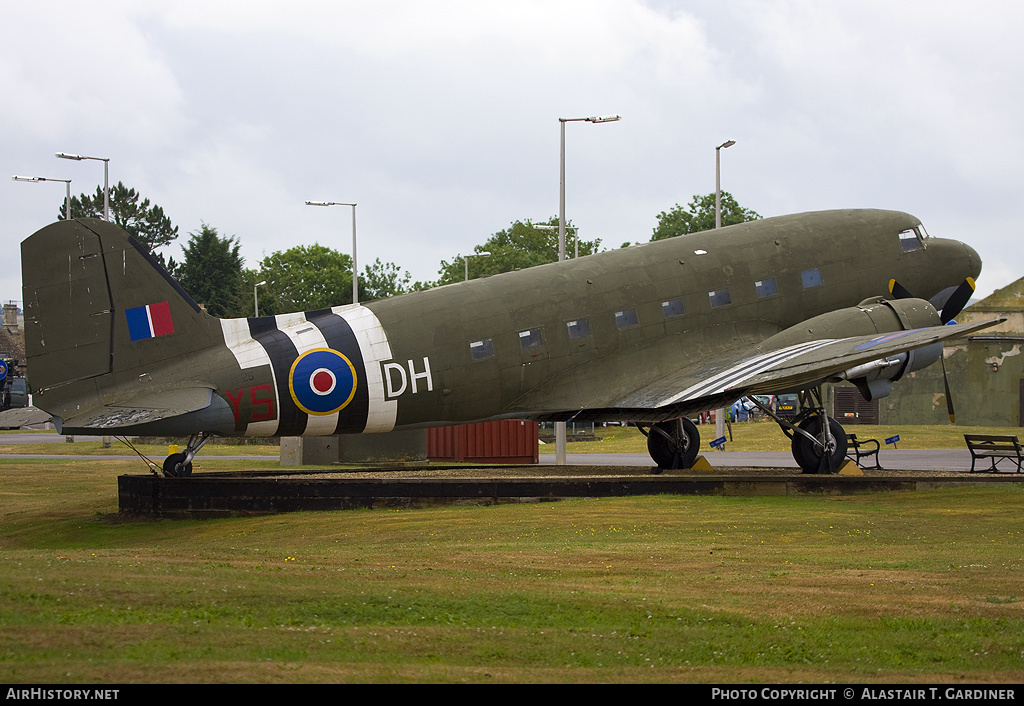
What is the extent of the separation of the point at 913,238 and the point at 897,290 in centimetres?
161

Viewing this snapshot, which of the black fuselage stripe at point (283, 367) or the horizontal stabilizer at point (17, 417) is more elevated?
the black fuselage stripe at point (283, 367)

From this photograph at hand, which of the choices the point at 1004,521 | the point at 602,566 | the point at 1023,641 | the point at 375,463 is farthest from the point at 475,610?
the point at 375,463

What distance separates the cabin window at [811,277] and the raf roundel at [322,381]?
11717mm

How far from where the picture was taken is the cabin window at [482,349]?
2294cm

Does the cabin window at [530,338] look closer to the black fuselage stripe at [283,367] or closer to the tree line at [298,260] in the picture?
the black fuselage stripe at [283,367]

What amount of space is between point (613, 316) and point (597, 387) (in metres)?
1.76

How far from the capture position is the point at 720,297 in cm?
2517

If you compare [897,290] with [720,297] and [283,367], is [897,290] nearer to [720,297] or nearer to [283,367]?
[720,297]

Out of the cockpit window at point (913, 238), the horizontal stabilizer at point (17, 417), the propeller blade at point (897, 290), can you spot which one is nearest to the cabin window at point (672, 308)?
the propeller blade at point (897, 290)

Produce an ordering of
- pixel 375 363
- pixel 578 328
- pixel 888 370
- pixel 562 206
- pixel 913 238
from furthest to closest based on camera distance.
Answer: pixel 562 206, pixel 913 238, pixel 888 370, pixel 578 328, pixel 375 363

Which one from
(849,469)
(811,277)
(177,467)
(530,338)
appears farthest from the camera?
(811,277)

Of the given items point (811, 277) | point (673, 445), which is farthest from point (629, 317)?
point (811, 277)

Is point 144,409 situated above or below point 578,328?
below
